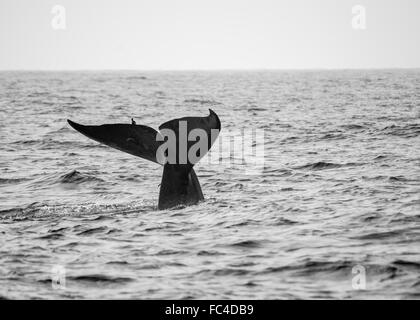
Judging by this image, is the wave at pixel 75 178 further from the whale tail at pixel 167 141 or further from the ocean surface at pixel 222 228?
the whale tail at pixel 167 141

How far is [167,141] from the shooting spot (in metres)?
11.0

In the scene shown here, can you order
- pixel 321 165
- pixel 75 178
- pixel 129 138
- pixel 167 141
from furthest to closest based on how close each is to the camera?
pixel 321 165
pixel 75 178
pixel 167 141
pixel 129 138

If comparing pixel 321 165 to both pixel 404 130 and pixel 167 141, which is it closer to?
pixel 167 141

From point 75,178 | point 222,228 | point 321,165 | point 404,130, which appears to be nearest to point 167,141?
point 222,228

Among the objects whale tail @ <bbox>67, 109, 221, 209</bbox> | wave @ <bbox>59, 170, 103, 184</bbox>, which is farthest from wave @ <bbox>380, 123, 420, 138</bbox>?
whale tail @ <bbox>67, 109, 221, 209</bbox>

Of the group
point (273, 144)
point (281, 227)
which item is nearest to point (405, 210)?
point (281, 227)

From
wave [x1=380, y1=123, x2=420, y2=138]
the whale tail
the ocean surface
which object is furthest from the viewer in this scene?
wave [x1=380, y1=123, x2=420, y2=138]

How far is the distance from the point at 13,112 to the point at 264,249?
29.2 metres

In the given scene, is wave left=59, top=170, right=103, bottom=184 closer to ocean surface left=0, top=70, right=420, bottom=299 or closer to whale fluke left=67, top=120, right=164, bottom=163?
ocean surface left=0, top=70, right=420, bottom=299

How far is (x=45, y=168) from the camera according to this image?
1856 cm

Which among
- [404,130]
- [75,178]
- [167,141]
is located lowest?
[75,178]

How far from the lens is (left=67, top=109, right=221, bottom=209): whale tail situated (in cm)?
1052

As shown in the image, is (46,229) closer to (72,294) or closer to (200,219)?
(200,219)

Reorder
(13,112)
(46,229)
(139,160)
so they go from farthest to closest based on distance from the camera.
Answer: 1. (13,112)
2. (139,160)
3. (46,229)
